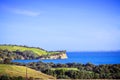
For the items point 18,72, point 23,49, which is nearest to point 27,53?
point 23,49

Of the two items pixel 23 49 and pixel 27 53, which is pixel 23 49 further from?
→ pixel 27 53

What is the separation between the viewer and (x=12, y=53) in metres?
114

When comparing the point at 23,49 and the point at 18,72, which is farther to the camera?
the point at 23,49

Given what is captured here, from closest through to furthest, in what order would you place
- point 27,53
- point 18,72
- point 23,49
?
point 18,72 < point 27,53 < point 23,49

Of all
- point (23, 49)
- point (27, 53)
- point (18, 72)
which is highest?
point (23, 49)

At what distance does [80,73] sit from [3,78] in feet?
49.6

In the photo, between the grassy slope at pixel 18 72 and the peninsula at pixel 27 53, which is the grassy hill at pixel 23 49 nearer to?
the peninsula at pixel 27 53

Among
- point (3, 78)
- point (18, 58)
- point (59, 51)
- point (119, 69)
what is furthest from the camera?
point (59, 51)

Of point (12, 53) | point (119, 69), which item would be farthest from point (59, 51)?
point (119, 69)

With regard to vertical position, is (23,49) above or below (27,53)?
above

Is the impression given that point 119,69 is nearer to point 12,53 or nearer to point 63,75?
point 63,75

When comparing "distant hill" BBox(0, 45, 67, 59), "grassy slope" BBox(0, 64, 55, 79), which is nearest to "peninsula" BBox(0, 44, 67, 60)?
"distant hill" BBox(0, 45, 67, 59)

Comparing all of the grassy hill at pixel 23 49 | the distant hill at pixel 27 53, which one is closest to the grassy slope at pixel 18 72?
the distant hill at pixel 27 53

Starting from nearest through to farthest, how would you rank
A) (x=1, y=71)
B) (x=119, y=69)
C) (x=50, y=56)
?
(x=1, y=71), (x=119, y=69), (x=50, y=56)
